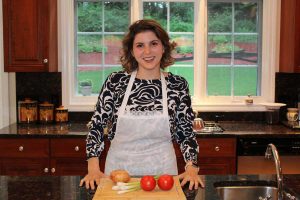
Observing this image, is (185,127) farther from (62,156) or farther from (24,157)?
(24,157)

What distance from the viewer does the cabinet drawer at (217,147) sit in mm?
3559

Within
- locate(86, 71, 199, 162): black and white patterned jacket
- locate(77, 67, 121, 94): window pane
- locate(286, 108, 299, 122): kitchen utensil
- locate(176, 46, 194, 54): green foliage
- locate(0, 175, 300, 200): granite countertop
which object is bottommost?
locate(0, 175, 300, 200): granite countertop

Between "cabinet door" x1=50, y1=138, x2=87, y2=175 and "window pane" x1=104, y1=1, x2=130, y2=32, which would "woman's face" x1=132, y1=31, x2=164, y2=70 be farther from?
"window pane" x1=104, y1=1, x2=130, y2=32

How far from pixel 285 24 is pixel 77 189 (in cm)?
278

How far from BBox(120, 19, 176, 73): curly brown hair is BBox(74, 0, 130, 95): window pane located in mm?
1881

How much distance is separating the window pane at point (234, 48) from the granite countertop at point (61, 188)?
2.20 meters

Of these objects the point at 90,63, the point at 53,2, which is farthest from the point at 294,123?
the point at 53,2

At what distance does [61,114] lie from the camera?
4.07 metres

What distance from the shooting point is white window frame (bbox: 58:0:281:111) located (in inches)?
162

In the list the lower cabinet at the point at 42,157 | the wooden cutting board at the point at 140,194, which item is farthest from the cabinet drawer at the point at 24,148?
the wooden cutting board at the point at 140,194

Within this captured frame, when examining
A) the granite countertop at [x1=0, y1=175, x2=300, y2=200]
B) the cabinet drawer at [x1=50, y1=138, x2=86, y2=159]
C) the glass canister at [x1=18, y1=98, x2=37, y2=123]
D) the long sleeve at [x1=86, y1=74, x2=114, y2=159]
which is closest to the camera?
the granite countertop at [x1=0, y1=175, x2=300, y2=200]

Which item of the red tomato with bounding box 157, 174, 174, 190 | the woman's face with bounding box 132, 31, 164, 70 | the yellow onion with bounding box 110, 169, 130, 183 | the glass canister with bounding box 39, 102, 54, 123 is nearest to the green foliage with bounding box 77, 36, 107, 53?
the glass canister with bounding box 39, 102, 54, 123

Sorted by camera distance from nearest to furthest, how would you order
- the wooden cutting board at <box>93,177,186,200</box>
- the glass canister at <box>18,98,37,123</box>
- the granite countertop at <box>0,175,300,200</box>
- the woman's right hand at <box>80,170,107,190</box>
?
the wooden cutting board at <box>93,177,186,200</box>
the granite countertop at <box>0,175,300,200</box>
the woman's right hand at <box>80,170,107,190</box>
the glass canister at <box>18,98,37,123</box>

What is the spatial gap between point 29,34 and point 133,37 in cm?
174
